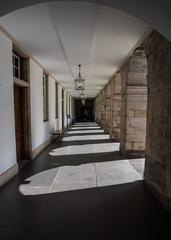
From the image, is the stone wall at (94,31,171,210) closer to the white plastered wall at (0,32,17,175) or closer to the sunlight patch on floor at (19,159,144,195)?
the sunlight patch on floor at (19,159,144,195)

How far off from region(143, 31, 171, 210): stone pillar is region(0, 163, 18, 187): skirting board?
244 cm

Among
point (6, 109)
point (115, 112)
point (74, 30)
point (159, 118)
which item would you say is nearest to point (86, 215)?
point (159, 118)

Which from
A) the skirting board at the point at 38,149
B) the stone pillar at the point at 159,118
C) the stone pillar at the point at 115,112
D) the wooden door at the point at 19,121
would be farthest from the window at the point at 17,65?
the stone pillar at the point at 115,112

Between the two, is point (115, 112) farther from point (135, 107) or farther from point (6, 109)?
point (6, 109)

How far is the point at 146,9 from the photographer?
5.31ft

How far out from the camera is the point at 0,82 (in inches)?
122

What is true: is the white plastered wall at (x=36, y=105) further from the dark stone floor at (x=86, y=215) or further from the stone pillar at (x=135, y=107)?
the stone pillar at (x=135, y=107)

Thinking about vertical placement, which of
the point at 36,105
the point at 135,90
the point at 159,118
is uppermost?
the point at 135,90

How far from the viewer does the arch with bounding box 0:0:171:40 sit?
5.16 feet

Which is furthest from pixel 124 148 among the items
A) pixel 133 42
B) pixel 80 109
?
pixel 80 109

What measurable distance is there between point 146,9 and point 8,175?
10.7 ft

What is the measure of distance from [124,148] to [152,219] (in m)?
3.02

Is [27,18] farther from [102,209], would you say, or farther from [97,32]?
[102,209]

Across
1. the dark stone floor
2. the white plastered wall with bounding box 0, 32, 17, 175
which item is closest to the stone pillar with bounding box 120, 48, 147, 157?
the dark stone floor
